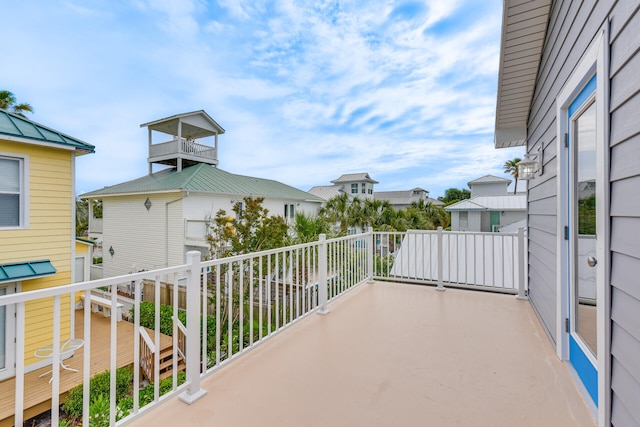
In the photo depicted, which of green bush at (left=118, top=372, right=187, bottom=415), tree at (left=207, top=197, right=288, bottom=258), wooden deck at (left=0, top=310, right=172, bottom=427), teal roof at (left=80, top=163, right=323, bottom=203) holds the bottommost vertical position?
wooden deck at (left=0, top=310, right=172, bottom=427)

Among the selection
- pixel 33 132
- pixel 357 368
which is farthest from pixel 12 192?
pixel 357 368

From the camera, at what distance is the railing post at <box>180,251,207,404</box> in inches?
76.7

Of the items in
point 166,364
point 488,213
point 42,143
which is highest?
point 42,143

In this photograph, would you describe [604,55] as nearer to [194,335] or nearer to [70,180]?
[194,335]

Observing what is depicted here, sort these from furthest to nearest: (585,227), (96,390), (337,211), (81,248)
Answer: (337,211) < (81,248) < (96,390) < (585,227)

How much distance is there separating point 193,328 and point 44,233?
229 inches

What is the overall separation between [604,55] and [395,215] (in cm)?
1568

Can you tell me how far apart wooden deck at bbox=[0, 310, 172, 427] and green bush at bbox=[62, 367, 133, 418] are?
38cm

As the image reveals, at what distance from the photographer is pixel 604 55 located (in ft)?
4.65

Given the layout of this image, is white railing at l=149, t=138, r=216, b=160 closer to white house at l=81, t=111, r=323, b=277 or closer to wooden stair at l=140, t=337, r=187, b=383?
white house at l=81, t=111, r=323, b=277

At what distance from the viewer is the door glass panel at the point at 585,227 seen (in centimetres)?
176

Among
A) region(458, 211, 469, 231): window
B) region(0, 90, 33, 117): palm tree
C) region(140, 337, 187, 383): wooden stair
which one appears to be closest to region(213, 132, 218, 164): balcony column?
region(0, 90, 33, 117): palm tree

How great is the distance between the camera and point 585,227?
6.24 feet

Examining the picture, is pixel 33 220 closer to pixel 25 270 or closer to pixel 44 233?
pixel 44 233
